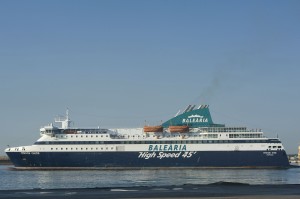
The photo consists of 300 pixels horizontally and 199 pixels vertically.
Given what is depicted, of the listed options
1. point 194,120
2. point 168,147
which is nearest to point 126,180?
point 168,147

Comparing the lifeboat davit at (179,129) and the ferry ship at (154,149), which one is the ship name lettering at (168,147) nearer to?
the ferry ship at (154,149)

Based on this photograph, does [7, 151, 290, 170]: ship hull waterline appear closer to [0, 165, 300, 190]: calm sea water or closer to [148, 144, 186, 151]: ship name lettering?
[148, 144, 186, 151]: ship name lettering

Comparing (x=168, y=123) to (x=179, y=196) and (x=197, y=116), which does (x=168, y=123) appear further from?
(x=179, y=196)

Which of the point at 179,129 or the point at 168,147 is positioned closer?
the point at 168,147

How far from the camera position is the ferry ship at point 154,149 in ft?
256

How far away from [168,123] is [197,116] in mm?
4512

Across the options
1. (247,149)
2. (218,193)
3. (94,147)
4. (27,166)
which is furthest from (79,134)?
(218,193)

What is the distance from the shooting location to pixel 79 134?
263ft

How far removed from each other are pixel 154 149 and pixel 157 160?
66.6 inches

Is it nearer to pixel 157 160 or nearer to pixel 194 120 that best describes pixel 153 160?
pixel 157 160

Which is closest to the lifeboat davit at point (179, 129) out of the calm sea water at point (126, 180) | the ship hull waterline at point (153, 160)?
the ship hull waterline at point (153, 160)

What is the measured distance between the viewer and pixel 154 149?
79.2 meters

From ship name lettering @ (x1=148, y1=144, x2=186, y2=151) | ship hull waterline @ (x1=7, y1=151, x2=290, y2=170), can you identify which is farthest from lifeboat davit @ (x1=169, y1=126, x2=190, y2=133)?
ship hull waterline @ (x1=7, y1=151, x2=290, y2=170)

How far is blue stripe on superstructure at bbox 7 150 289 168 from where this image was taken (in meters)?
77.8
